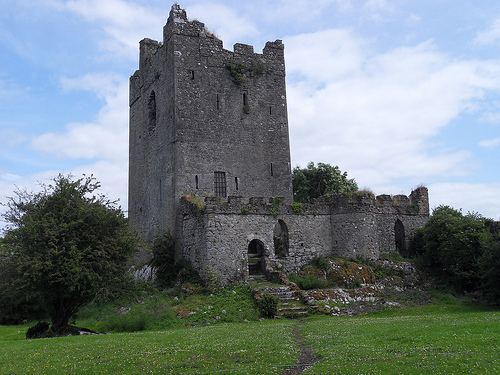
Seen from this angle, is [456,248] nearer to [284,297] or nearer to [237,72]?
[284,297]

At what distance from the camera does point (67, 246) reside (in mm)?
18359

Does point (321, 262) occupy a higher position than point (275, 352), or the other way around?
point (321, 262)

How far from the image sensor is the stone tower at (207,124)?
1158 inches

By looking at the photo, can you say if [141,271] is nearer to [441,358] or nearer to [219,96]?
[219,96]

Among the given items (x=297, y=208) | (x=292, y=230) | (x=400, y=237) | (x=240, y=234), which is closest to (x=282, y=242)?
(x=292, y=230)

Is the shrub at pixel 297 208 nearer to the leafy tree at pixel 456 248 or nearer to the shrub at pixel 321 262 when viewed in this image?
the shrub at pixel 321 262

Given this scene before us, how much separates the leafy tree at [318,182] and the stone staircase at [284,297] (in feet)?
67.0

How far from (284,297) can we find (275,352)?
1012cm

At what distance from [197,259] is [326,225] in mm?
7973

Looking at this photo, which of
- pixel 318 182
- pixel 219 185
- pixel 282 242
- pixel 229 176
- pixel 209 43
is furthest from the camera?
pixel 318 182

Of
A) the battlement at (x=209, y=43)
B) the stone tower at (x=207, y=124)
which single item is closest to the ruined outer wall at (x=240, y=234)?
the stone tower at (x=207, y=124)

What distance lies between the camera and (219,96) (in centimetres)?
3095

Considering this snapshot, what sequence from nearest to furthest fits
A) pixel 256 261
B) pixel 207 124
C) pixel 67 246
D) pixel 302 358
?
1. pixel 302 358
2. pixel 67 246
3. pixel 256 261
4. pixel 207 124

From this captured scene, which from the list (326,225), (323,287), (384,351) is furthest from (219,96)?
(384,351)
